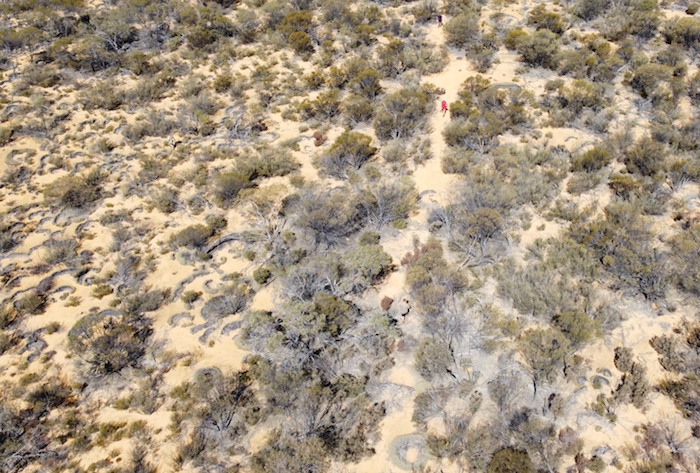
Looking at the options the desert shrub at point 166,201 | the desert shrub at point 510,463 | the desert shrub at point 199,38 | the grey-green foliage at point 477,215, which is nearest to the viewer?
the desert shrub at point 510,463

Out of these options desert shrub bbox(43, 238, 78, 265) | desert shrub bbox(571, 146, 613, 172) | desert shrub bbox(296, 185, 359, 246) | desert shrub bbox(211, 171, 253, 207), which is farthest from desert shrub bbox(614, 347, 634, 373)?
desert shrub bbox(43, 238, 78, 265)

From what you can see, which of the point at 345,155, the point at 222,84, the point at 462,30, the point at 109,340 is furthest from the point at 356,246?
the point at 462,30

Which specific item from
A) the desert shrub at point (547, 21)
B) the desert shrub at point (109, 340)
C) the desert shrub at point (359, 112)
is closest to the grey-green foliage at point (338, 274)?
the desert shrub at point (109, 340)

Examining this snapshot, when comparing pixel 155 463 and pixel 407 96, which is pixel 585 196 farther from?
pixel 155 463

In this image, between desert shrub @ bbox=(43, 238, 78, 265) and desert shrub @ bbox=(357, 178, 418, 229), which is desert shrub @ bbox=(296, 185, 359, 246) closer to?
desert shrub @ bbox=(357, 178, 418, 229)

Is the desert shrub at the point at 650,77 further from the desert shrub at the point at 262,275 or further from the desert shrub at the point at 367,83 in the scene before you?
the desert shrub at the point at 262,275
